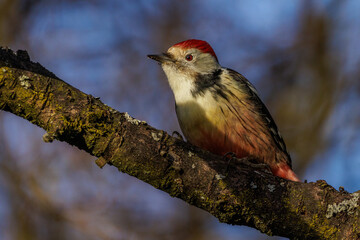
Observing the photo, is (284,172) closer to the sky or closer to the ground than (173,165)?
closer to the sky

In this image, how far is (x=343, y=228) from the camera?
10.5 ft

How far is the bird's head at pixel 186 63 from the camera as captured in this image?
15.5ft

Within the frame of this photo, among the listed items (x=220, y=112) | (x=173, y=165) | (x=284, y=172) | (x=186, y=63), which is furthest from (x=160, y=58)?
(x=173, y=165)

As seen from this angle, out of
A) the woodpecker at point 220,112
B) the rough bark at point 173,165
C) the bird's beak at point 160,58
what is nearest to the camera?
the rough bark at point 173,165

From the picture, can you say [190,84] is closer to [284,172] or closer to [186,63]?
[186,63]

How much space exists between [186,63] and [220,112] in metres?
0.91

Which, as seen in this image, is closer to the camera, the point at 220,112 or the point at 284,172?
the point at 220,112

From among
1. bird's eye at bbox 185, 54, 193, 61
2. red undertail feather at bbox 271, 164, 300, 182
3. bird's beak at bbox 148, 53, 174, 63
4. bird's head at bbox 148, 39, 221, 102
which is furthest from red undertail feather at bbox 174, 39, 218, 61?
red undertail feather at bbox 271, 164, 300, 182

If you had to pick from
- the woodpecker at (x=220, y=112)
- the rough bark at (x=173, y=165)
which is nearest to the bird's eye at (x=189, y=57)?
the woodpecker at (x=220, y=112)

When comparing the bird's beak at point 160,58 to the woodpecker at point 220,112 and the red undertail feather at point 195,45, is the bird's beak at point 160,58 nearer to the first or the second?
the woodpecker at point 220,112

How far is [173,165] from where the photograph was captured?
3.01 meters

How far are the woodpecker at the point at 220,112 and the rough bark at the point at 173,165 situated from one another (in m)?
0.86

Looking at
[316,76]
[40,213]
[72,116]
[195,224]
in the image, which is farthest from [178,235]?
[72,116]

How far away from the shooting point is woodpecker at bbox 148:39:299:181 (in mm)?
4352
